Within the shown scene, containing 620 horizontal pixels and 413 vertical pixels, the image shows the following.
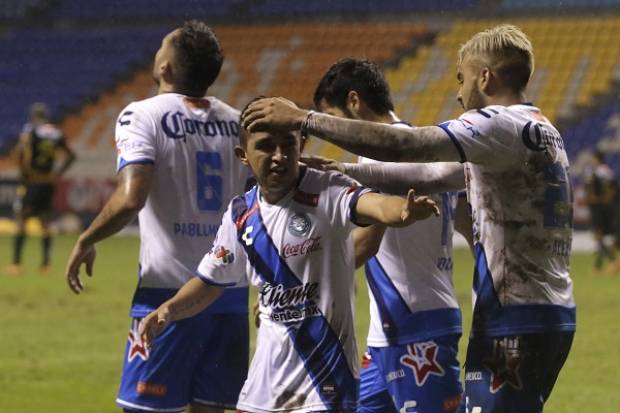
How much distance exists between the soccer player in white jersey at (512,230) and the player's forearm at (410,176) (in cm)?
37

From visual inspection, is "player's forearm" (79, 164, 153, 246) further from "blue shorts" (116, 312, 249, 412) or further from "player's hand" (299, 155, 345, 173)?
"player's hand" (299, 155, 345, 173)

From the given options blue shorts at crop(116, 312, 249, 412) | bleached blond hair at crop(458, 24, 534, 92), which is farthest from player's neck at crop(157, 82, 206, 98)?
bleached blond hair at crop(458, 24, 534, 92)

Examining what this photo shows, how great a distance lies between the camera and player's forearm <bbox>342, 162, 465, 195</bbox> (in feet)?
15.7

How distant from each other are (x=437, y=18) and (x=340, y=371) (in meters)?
27.7

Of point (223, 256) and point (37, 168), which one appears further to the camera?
point (37, 168)

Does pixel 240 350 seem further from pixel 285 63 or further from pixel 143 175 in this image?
pixel 285 63

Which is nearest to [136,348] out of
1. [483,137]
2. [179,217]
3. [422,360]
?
[179,217]

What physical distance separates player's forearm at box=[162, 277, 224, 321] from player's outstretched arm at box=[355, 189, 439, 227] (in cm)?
83

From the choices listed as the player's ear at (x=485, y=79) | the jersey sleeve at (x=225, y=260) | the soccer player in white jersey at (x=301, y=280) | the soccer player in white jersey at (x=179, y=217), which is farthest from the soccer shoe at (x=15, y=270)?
the player's ear at (x=485, y=79)

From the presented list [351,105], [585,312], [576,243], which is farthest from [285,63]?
[351,105]

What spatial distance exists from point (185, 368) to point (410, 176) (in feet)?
4.90

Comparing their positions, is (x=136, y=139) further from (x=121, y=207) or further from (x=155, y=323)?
(x=155, y=323)

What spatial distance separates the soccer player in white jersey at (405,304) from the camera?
5277 millimetres

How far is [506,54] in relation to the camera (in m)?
4.32
